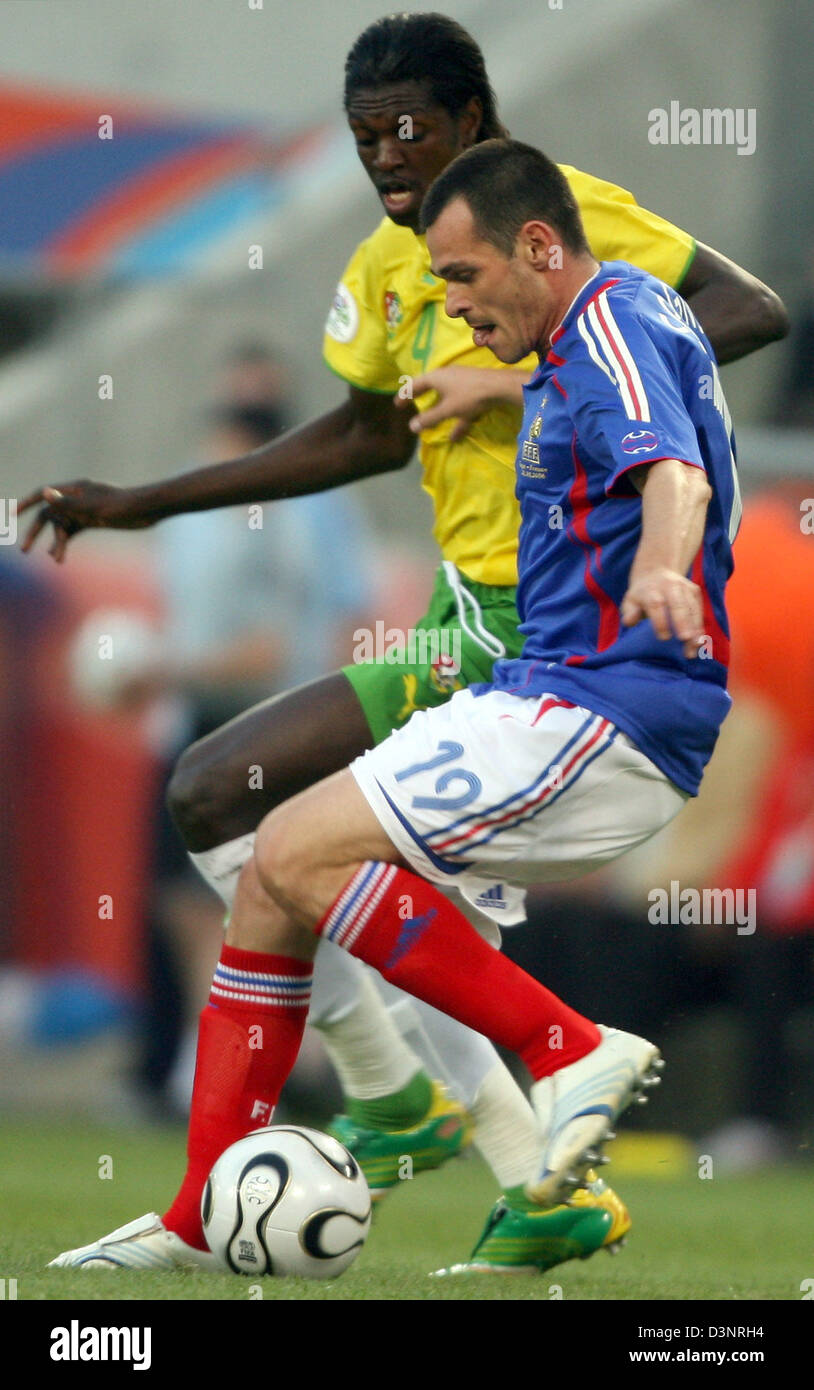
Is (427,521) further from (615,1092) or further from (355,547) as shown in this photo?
(615,1092)

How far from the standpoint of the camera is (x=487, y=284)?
11.6ft

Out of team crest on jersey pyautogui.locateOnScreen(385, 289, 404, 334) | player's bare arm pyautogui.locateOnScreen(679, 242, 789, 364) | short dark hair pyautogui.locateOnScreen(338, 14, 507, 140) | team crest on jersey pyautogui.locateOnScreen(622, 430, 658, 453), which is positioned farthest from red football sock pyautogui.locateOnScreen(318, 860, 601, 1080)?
short dark hair pyautogui.locateOnScreen(338, 14, 507, 140)

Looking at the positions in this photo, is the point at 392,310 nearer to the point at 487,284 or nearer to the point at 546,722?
the point at 487,284

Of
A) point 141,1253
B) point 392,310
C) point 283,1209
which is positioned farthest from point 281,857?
point 392,310

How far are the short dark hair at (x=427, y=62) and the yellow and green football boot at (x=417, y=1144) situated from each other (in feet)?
6.64

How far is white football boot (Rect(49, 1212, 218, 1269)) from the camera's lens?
3.63 meters

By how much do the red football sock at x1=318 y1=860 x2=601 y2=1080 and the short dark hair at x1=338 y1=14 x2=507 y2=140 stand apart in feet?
5.26

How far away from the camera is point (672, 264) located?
4043mm

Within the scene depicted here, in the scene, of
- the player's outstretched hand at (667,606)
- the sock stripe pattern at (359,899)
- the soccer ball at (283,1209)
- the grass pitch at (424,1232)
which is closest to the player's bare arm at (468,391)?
the sock stripe pattern at (359,899)

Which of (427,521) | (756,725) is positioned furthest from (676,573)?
(427,521)

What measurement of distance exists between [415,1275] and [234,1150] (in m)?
0.53

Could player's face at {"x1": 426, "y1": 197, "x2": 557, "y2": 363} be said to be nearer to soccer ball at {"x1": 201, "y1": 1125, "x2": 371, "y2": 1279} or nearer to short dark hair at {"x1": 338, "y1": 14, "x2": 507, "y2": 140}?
short dark hair at {"x1": 338, "y1": 14, "x2": 507, "y2": 140}

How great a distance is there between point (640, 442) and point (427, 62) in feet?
4.04

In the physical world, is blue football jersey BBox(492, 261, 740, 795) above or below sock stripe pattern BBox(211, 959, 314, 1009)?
above
